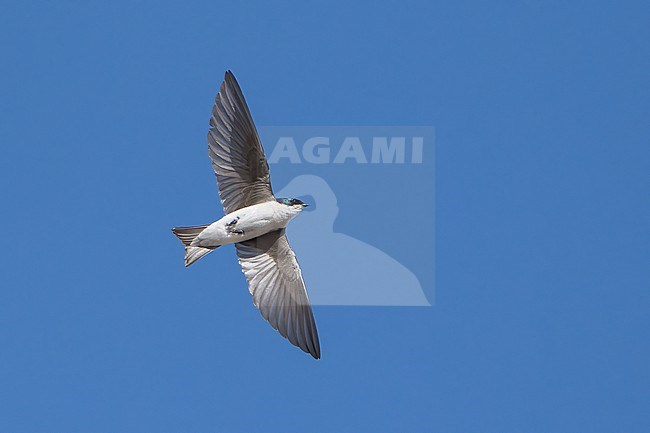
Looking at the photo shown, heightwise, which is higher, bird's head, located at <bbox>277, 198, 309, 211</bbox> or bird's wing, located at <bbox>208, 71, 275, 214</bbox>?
bird's wing, located at <bbox>208, 71, 275, 214</bbox>

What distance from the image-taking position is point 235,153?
389 centimetres

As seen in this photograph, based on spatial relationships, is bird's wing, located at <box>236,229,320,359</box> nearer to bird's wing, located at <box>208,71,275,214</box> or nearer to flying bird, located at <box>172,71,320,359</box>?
flying bird, located at <box>172,71,320,359</box>

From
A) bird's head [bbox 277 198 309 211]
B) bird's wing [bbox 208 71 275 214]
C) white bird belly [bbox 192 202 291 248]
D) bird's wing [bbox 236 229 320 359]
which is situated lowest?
bird's wing [bbox 236 229 320 359]

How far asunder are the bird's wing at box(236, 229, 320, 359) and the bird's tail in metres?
0.13

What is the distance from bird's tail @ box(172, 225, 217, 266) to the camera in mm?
3861

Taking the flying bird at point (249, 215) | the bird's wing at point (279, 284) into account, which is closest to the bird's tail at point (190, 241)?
the flying bird at point (249, 215)

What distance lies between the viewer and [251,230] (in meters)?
3.89

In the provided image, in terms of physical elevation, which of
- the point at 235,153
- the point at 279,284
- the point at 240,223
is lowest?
the point at 279,284

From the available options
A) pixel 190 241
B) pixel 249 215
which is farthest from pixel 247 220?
pixel 190 241

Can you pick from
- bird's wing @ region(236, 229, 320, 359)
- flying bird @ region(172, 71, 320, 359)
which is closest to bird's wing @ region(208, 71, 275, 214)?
flying bird @ region(172, 71, 320, 359)

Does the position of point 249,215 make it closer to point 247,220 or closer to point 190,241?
point 247,220

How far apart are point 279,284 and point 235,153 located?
12.6 inches

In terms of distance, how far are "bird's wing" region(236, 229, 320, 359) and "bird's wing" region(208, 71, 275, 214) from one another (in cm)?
11

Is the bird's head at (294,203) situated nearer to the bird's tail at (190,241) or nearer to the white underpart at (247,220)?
the white underpart at (247,220)
